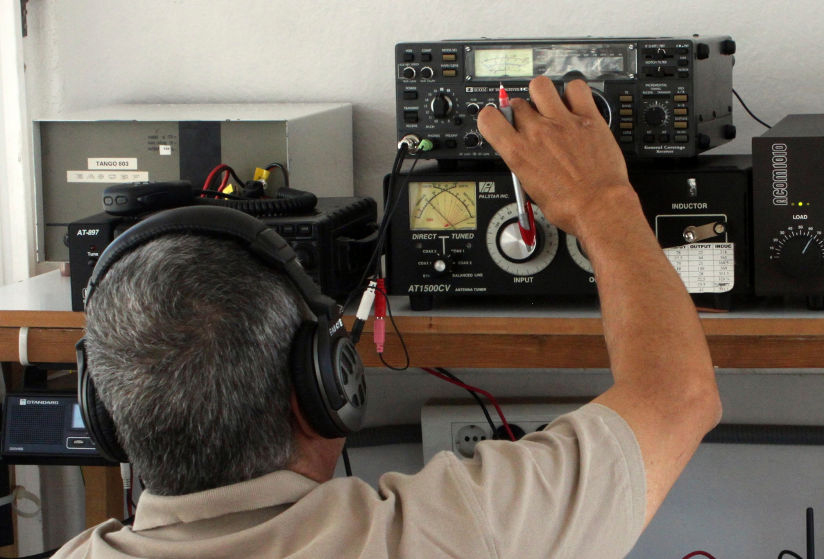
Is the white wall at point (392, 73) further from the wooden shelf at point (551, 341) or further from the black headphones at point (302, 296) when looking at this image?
the black headphones at point (302, 296)

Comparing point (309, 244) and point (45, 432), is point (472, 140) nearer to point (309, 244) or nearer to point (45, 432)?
point (309, 244)

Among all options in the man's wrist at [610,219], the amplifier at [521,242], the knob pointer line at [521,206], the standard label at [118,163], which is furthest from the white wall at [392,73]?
the man's wrist at [610,219]

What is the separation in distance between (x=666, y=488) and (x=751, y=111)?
3.04 ft

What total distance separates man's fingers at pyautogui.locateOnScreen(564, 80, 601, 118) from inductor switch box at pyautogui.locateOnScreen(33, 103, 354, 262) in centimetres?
46

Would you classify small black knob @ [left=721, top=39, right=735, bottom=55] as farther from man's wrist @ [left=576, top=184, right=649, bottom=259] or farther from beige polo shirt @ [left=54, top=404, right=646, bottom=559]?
beige polo shirt @ [left=54, top=404, right=646, bottom=559]

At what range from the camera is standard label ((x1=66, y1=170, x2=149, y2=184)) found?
1.38m

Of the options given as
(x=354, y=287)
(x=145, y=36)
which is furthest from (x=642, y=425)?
(x=145, y=36)

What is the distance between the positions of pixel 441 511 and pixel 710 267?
1.78 feet

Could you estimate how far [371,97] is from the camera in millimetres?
1624

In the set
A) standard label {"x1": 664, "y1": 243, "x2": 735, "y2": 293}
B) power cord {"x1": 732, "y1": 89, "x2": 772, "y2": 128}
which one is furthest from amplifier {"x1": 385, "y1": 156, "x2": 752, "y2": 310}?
power cord {"x1": 732, "y1": 89, "x2": 772, "y2": 128}

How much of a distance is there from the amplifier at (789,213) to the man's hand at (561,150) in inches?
8.9

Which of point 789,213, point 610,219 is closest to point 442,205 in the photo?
point 610,219

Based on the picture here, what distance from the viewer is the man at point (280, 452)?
686mm

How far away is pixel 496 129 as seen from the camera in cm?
98
